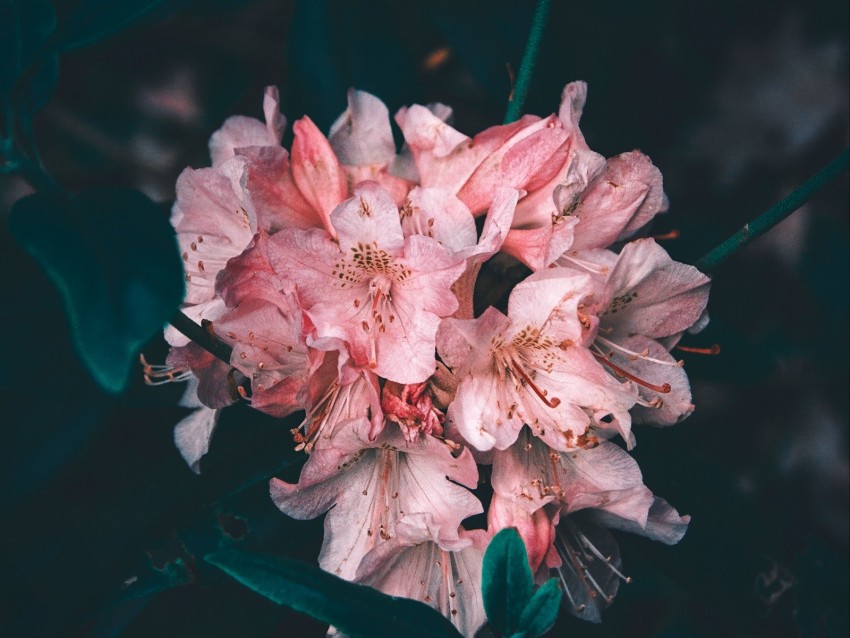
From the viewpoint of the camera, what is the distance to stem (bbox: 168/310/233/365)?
1.81ft

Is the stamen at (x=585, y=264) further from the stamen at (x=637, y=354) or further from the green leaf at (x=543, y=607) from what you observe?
the green leaf at (x=543, y=607)

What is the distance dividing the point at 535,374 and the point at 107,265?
343 millimetres

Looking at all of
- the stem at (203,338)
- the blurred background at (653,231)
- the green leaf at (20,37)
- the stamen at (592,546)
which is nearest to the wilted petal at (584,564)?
the stamen at (592,546)

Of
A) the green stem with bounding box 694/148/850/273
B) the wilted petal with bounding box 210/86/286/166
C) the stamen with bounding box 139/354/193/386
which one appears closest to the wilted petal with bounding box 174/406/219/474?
the stamen with bounding box 139/354/193/386

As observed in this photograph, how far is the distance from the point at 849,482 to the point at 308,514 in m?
0.73

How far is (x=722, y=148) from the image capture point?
33.8 inches

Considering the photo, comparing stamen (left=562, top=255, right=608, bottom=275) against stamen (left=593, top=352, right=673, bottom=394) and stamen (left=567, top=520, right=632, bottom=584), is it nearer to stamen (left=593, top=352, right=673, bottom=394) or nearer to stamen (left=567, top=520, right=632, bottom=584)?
stamen (left=593, top=352, right=673, bottom=394)

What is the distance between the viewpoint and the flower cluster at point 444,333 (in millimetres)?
556

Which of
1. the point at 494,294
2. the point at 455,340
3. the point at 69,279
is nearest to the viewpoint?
the point at 69,279

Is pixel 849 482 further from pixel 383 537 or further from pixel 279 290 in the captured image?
pixel 279 290

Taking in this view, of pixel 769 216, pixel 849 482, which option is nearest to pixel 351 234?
pixel 769 216

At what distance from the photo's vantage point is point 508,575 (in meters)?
0.52

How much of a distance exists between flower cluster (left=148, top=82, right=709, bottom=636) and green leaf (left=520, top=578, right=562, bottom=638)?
76mm

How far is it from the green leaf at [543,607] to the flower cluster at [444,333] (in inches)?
3.0
